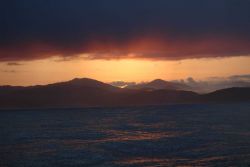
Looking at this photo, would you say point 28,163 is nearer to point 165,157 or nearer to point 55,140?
point 165,157

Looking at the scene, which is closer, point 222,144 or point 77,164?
point 77,164

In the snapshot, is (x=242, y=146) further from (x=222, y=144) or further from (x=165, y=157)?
(x=165, y=157)

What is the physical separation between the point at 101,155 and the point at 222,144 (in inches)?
576

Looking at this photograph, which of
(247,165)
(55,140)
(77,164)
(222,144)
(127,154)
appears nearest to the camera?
(247,165)

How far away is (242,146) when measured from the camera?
158ft

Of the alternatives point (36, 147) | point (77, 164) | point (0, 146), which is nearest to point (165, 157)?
point (77, 164)

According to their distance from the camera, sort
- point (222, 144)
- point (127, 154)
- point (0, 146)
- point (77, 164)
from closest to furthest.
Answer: point (77, 164) < point (127, 154) < point (222, 144) < point (0, 146)

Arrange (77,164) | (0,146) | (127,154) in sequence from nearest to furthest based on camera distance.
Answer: (77,164) < (127,154) < (0,146)

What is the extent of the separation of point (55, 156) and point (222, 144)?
19.0 metres

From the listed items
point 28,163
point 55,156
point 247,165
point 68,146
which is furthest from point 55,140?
point 247,165

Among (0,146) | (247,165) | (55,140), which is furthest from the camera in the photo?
(55,140)

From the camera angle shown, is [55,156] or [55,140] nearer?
[55,156]

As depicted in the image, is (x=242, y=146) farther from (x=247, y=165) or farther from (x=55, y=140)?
(x=55, y=140)

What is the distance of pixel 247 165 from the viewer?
3631 centimetres
